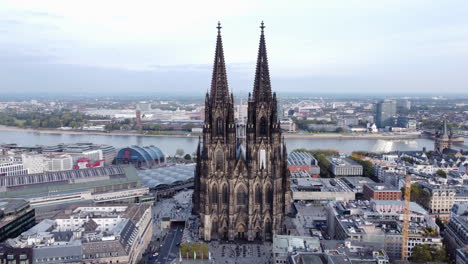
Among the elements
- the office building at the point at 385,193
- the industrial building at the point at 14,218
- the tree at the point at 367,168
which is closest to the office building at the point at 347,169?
the tree at the point at 367,168

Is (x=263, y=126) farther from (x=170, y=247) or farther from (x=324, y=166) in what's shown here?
(x=324, y=166)

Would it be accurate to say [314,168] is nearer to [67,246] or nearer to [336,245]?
[336,245]

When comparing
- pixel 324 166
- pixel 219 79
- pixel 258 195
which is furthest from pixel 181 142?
pixel 219 79

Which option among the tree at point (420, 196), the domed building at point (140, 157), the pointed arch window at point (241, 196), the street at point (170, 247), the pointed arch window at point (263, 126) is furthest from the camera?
the domed building at point (140, 157)

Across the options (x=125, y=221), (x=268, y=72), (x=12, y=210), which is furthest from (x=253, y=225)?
(x=12, y=210)

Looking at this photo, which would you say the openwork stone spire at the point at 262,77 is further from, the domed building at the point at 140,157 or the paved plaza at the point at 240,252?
the domed building at the point at 140,157

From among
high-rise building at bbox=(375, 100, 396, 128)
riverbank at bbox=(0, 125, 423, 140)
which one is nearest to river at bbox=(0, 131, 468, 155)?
riverbank at bbox=(0, 125, 423, 140)
